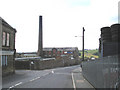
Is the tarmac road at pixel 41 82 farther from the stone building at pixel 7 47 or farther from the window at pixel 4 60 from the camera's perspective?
the stone building at pixel 7 47

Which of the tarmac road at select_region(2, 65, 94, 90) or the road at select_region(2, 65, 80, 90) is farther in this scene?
the road at select_region(2, 65, 80, 90)

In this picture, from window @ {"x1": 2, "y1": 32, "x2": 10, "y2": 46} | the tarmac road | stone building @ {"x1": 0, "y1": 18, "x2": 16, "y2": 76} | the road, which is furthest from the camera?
window @ {"x1": 2, "y1": 32, "x2": 10, "y2": 46}

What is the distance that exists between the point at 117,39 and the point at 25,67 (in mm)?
37431

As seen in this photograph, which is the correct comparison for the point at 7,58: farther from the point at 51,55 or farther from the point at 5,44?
the point at 51,55

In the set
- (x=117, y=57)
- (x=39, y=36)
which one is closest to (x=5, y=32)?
(x=117, y=57)

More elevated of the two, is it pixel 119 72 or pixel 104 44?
pixel 104 44

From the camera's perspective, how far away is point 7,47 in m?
24.1

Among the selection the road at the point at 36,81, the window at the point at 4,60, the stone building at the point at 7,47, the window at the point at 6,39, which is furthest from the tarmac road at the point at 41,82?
the window at the point at 6,39

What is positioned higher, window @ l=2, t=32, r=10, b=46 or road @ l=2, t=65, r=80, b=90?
window @ l=2, t=32, r=10, b=46

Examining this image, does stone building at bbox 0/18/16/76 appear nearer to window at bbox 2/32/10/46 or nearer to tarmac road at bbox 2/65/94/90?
window at bbox 2/32/10/46

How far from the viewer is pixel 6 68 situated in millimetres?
23703

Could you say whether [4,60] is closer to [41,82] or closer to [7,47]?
[7,47]

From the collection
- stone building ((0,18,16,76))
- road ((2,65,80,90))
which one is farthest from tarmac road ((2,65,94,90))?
stone building ((0,18,16,76))

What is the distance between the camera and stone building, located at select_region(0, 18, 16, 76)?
2234cm
